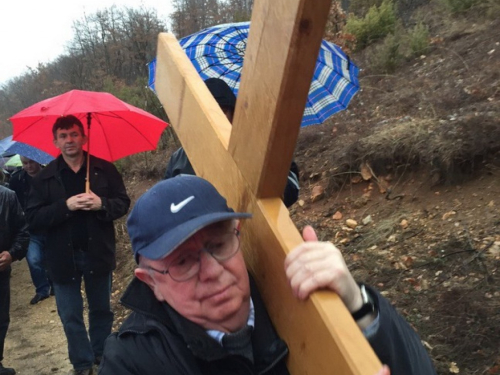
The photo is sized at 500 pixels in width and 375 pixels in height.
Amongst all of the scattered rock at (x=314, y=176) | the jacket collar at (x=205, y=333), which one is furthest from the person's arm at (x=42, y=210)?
the scattered rock at (x=314, y=176)

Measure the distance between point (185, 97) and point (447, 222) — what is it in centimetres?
329

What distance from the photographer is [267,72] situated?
98cm

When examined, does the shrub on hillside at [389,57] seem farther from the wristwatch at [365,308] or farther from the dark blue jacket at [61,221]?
the wristwatch at [365,308]

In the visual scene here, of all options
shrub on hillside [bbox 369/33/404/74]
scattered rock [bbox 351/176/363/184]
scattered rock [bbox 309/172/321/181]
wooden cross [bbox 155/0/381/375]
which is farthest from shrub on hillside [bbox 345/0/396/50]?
wooden cross [bbox 155/0/381/375]

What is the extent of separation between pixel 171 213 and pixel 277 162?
33cm

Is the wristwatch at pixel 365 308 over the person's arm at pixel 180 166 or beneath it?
over

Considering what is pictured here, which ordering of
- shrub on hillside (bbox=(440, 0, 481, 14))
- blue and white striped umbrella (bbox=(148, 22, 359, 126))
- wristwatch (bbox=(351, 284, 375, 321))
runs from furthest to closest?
shrub on hillside (bbox=(440, 0, 481, 14)) < blue and white striped umbrella (bbox=(148, 22, 359, 126)) < wristwatch (bbox=(351, 284, 375, 321))

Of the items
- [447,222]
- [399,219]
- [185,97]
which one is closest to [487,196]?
[447,222]

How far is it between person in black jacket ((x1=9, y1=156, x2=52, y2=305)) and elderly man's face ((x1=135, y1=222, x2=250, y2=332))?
16.5ft

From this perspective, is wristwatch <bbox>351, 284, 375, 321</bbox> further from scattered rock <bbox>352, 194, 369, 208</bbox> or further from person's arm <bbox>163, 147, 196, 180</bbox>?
scattered rock <bbox>352, 194, 369, 208</bbox>

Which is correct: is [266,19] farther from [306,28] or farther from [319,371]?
[319,371]

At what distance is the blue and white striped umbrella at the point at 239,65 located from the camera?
9.34ft

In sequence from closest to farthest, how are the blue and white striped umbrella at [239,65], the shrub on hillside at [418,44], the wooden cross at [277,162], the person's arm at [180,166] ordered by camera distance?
1. the wooden cross at [277,162]
2. the person's arm at [180,166]
3. the blue and white striped umbrella at [239,65]
4. the shrub on hillside at [418,44]

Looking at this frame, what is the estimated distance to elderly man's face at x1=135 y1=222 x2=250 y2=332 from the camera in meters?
1.15
